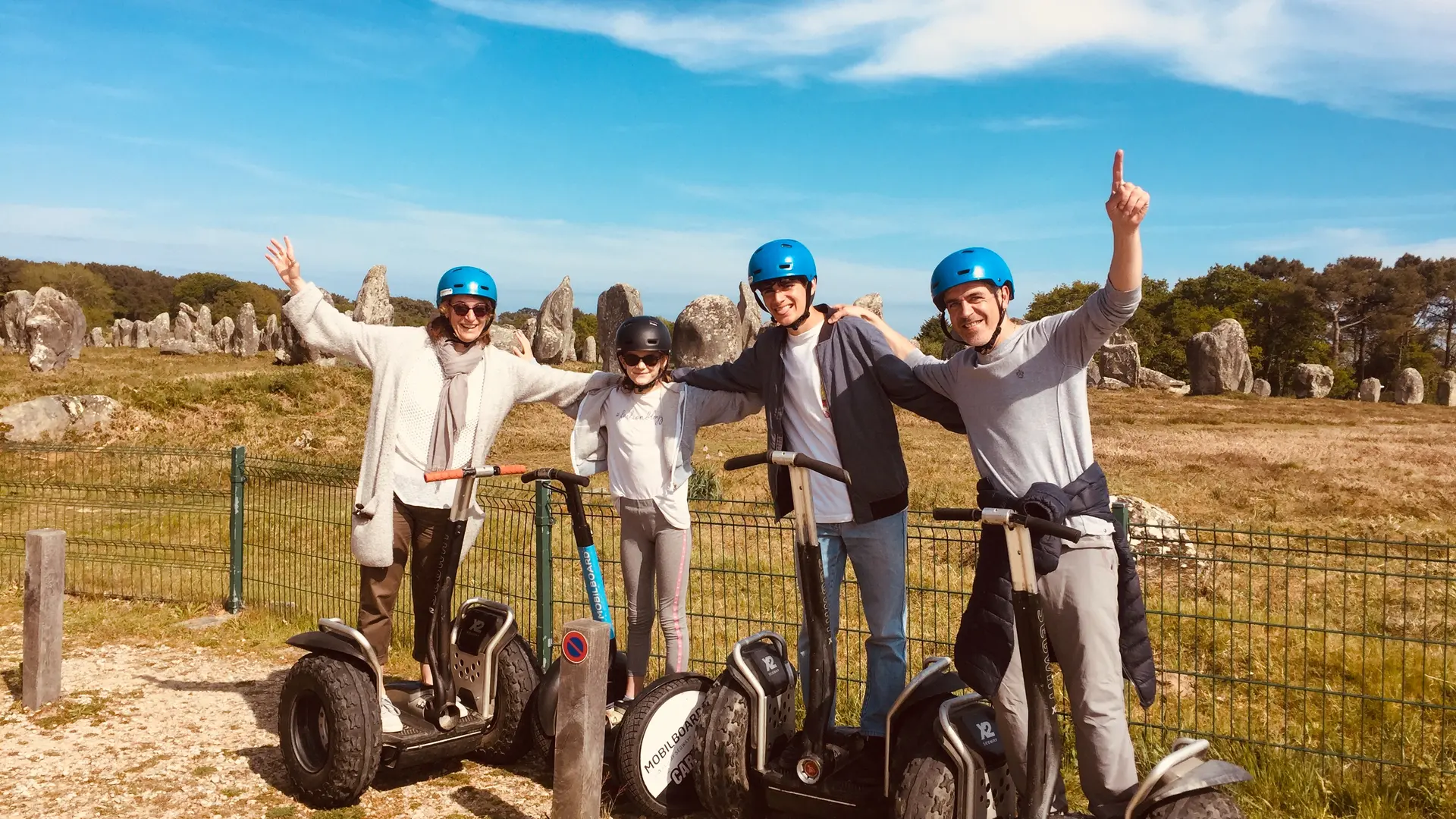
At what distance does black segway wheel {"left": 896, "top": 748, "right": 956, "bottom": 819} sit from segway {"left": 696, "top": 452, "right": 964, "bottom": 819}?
5.0 inches

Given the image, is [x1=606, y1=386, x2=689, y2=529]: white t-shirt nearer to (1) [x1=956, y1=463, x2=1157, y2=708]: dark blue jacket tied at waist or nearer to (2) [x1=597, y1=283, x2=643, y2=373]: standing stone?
(1) [x1=956, y1=463, x2=1157, y2=708]: dark blue jacket tied at waist

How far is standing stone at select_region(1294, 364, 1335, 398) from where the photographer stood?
41.9 meters

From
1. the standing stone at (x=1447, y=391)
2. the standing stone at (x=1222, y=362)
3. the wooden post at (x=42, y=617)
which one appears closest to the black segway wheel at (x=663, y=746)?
the wooden post at (x=42, y=617)

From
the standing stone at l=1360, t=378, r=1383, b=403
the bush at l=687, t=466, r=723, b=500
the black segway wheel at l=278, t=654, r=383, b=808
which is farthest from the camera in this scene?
the standing stone at l=1360, t=378, r=1383, b=403

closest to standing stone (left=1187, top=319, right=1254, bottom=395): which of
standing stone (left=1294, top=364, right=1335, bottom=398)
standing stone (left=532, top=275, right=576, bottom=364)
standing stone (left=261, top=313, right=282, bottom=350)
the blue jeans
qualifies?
standing stone (left=1294, top=364, right=1335, bottom=398)

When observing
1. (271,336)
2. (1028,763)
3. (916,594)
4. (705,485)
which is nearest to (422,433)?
(1028,763)

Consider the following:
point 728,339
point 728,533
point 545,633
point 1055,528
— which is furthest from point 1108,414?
point 1055,528

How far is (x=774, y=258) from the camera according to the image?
12.2 ft

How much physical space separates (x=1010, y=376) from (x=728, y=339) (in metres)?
27.4

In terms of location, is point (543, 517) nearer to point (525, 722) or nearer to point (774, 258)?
point (525, 722)

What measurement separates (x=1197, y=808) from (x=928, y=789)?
741 mm

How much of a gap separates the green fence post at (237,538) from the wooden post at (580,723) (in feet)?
15.7

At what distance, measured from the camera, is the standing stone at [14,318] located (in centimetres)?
3381

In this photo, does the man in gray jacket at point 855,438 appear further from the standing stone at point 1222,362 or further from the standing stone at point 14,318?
the standing stone at point 1222,362
